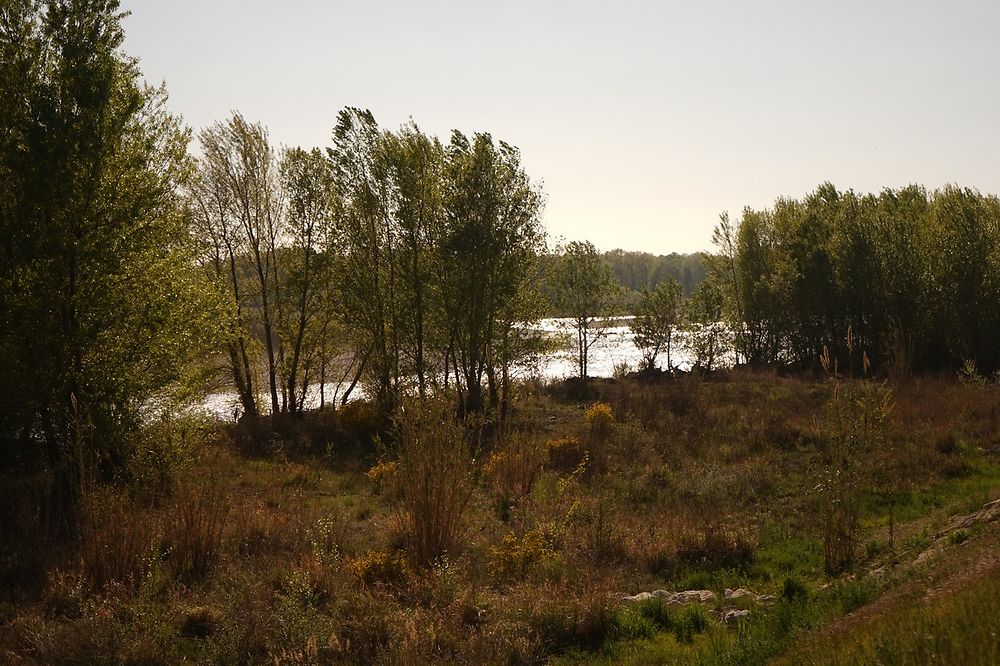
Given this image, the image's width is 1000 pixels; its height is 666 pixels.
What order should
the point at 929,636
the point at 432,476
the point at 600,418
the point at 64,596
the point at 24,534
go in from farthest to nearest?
the point at 600,418
the point at 24,534
the point at 432,476
the point at 64,596
the point at 929,636

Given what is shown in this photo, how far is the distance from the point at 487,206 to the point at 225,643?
57.7 ft

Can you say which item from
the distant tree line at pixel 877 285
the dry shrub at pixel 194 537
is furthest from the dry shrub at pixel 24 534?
the distant tree line at pixel 877 285

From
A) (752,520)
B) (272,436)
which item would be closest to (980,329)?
(752,520)

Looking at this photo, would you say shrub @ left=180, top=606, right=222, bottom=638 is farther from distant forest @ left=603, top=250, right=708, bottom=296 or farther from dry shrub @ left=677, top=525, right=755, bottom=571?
distant forest @ left=603, top=250, right=708, bottom=296

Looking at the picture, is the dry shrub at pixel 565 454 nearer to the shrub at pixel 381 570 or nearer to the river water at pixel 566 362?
the shrub at pixel 381 570

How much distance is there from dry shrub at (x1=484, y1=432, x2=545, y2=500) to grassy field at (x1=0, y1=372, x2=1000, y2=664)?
51mm

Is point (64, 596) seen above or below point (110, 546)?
below

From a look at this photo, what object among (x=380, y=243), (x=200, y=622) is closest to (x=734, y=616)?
(x=200, y=622)

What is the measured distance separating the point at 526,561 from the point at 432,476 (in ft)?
4.94

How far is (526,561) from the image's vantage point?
8055 millimetres

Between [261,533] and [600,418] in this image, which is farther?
[600,418]

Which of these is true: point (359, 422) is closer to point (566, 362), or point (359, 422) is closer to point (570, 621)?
point (570, 621)

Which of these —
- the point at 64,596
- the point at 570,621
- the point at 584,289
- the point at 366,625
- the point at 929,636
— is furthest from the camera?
the point at 584,289

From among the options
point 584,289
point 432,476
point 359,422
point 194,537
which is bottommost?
point 194,537
